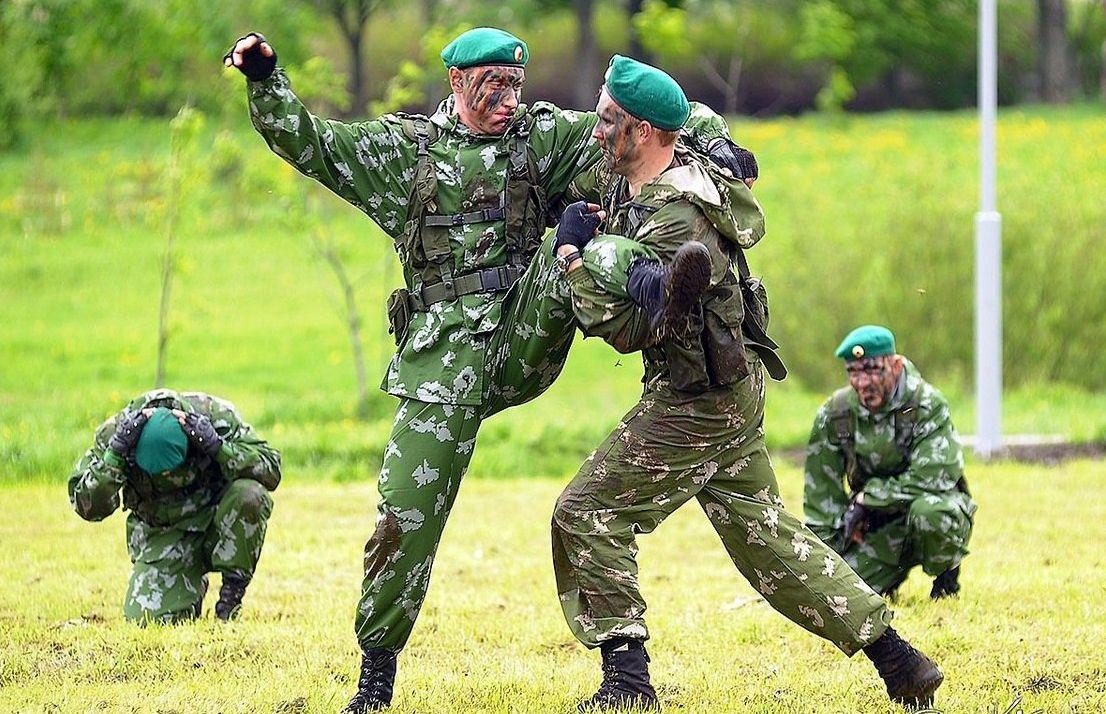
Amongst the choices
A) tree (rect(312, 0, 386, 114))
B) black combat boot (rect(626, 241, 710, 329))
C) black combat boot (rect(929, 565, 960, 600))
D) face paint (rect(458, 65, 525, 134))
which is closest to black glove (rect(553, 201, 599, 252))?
black combat boot (rect(626, 241, 710, 329))

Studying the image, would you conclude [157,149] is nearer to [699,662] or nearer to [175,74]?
[175,74]

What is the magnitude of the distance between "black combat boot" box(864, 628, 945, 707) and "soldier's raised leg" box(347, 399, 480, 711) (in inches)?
61.1

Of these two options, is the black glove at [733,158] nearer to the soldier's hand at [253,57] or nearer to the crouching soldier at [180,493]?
the soldier's hand at [253,57]

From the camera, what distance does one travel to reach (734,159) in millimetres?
5359

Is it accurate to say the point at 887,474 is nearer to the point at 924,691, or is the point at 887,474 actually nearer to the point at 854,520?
the point at 854,520

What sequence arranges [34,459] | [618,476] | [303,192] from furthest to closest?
[303,192] < [34,459] < [618,476]

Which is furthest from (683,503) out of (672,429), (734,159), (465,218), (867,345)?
(867,345)

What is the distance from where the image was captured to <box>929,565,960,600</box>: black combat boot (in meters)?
7.79

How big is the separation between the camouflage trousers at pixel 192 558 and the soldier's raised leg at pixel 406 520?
176 cm

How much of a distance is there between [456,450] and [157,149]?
23903 millimetres

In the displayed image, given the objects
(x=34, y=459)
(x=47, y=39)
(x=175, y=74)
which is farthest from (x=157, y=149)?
(x=34, y=459)

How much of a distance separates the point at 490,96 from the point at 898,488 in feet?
9.91

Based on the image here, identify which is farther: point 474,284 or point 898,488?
point 898,488

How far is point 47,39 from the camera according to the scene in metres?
24.9
